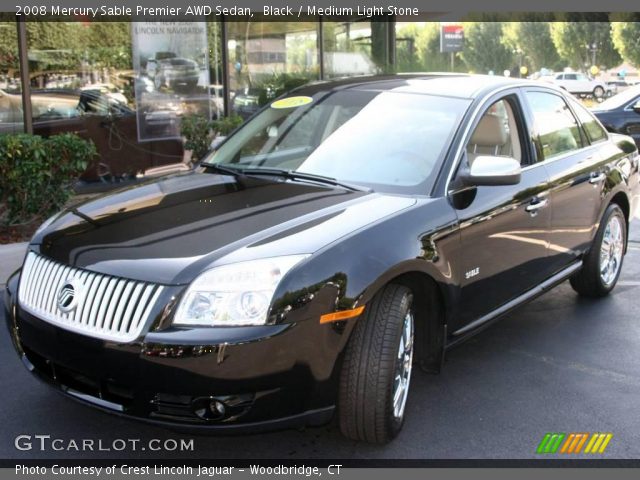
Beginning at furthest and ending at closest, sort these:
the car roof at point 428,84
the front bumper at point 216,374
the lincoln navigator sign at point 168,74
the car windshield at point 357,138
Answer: the lincoln navigator sign at point 168,74
the car roof at point 428,84
the car windshield at point 357,138
the front bumper at point 216,374

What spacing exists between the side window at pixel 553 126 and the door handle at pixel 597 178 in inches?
8.8

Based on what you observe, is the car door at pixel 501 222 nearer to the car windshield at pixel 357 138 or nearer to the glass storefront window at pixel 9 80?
the car windshield at pixel 357 138

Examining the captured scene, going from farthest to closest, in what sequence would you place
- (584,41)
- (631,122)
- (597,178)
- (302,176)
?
(584,41), (631,122), (597,178), (302,176)

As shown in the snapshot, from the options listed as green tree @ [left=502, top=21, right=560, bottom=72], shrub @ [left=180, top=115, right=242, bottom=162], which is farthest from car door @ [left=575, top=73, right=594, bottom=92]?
shrub @ [left=180, top=115, right=242, bottom=162]

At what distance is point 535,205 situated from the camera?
4.63 m

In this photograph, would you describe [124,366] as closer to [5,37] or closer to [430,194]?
[430,194]

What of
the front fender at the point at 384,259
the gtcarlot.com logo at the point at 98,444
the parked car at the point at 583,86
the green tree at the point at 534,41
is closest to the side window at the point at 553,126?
the front fender at the point at 384,259

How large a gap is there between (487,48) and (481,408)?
270 ft

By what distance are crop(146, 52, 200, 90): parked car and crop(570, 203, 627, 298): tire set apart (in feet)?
22.2

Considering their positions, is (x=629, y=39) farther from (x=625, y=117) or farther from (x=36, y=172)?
(x=36, y=172)

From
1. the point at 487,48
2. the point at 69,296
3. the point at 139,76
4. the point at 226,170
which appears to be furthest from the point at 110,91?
the point at 487,48

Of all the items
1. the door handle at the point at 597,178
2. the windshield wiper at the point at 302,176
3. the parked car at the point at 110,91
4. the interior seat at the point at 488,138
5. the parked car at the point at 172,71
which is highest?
the parked car at the point at 172,71

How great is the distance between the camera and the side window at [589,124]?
5.67 meters

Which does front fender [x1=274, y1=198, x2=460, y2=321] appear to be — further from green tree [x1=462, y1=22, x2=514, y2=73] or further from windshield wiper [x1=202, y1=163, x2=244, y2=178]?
green tree [x1=462, y1=22, x2=514, y2=73]
